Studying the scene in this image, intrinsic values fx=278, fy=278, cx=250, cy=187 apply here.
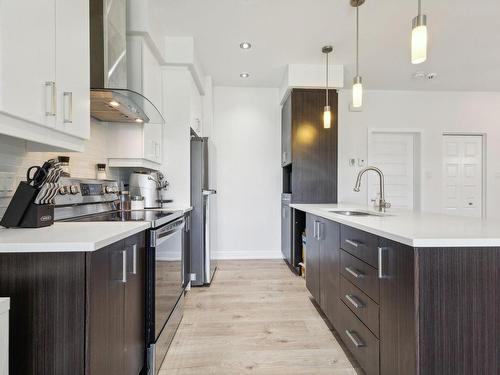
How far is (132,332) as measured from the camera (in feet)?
4.25

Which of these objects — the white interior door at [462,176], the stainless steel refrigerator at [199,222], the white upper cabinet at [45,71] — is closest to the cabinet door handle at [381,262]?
the white upper cabinet at [45,71]

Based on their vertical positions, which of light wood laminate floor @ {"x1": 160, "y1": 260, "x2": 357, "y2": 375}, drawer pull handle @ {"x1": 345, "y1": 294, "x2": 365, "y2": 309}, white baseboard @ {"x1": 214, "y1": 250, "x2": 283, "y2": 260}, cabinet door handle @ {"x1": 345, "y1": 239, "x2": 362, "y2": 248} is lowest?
light wood laminate floor @ {"x1": 160, "y1": 260, "x2": 357, "y2": 375}

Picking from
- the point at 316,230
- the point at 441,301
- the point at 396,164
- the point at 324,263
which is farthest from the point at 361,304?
the point at 396,164

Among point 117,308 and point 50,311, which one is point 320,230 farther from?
point 50,311

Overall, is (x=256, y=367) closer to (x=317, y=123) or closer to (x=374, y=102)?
(x=317, y=123)

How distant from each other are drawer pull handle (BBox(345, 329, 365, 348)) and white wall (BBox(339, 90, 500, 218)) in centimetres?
293

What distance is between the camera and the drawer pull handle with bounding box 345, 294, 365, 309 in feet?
4.70

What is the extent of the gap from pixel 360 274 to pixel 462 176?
4218 millimetres

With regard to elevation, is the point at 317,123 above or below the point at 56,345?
above

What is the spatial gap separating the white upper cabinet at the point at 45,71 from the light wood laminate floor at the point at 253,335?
4.61 feet

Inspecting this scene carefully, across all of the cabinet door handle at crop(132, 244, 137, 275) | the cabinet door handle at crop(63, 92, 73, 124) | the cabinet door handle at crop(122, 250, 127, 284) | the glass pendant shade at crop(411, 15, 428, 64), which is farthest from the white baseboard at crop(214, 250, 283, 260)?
the glass pendant shade at crop(411, 15, 428, 64)

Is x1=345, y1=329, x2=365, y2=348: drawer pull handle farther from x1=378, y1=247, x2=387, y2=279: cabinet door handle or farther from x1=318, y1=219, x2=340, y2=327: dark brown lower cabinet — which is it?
x1=378, y1=247, x2=387, y2=279: cabinet door handle

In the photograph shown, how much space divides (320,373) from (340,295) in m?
0.44

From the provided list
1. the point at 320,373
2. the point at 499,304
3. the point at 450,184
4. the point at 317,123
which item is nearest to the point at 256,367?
the point at 320,373
